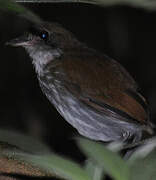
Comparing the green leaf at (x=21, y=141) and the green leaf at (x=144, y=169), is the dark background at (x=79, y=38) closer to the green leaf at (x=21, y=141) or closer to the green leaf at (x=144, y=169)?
the green leaf at (x=21, y=141)

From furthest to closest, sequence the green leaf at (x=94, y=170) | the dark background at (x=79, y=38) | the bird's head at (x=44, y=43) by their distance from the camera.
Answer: the dark background at (x=79, y=38)
the bird's head at (x=44, y=43)
the green leaf at (x=94, y=170)

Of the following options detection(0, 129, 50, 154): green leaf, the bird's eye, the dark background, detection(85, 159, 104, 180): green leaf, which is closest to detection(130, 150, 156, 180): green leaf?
detection(85, 159, 104, 180): green leaf

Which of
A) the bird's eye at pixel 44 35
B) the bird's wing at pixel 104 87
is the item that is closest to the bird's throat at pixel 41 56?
the bird's eye at pixel 44 35

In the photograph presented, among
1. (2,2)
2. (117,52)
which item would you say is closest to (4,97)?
(117,52)

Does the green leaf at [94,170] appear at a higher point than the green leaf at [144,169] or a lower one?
lower

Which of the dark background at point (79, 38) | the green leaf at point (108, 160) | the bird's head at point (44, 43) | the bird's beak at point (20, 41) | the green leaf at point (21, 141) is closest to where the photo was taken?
the green leaf at point (108, 160)

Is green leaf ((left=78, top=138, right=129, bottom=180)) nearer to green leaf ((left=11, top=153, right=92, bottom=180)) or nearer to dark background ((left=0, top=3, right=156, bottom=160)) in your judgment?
green leaf ((left=11, top=153, right=92, bottom=180))

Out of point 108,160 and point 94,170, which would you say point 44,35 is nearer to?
point 94,170
